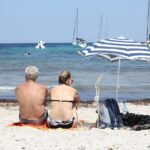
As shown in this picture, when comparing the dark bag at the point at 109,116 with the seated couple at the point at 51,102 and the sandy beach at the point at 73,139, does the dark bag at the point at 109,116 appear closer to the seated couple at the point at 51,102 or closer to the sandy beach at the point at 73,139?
the sandy beach at the point at 73,139

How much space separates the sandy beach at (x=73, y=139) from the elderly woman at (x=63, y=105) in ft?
0.78

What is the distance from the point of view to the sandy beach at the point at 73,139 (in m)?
7.93

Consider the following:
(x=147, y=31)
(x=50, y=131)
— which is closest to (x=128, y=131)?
(x=50, y=131)

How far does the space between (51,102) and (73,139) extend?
122 cm

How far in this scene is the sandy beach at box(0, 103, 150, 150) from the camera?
793cm

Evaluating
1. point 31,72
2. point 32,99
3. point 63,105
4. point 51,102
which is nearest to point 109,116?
point 63,105

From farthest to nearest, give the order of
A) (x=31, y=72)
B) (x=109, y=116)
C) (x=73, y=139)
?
(x=109, y=116)
(x=31, y=72)
(x=73, y=139)

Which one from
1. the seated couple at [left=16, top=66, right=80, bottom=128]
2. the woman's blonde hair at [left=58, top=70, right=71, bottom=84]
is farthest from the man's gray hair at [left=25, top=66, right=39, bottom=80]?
the woman's blonde hair at [left=58, top=70, right=71, bottom=84]

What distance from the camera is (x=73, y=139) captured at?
8398mm

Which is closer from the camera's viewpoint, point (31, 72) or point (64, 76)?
point (31, 72)

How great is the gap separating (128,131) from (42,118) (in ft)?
4.74

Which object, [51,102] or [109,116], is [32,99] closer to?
[51,102]

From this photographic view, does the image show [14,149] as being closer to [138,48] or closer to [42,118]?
[42,118]

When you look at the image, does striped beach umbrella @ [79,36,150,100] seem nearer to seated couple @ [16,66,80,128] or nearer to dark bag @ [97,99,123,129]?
dark bag @ [97,99,123,129]
